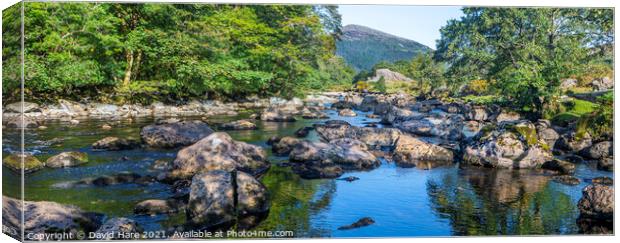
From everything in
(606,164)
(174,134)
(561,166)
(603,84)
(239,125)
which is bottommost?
(561,166)

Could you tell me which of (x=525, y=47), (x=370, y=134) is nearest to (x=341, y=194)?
(x=370, y=134)

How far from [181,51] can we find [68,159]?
10.6ft

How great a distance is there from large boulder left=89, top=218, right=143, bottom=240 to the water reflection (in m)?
5.24

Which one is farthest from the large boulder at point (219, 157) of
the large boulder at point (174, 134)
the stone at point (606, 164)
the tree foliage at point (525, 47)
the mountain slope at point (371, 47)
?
the stone at point (606, 164)

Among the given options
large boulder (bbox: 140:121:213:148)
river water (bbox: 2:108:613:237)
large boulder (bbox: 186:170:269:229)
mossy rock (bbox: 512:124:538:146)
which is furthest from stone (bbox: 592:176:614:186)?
large boulder (bbox: 140:121:213:148)

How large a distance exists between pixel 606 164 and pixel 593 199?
67.1 inches

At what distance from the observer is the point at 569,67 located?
1292 centimetres

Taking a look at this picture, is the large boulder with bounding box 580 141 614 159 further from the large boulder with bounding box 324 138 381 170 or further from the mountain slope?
the large boulder with bounding box 324 138 381 170

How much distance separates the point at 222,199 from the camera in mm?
10047

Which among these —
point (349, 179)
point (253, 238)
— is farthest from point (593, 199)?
point (253, 238)

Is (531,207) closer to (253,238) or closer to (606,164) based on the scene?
(606,164)

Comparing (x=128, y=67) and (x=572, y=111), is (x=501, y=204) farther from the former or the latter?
(x=128, y=67)

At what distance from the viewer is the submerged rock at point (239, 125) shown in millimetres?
12498

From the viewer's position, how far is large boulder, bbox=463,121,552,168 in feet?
47.7
